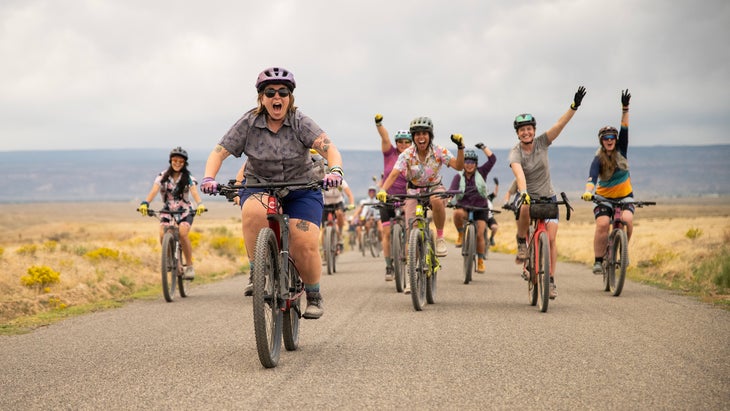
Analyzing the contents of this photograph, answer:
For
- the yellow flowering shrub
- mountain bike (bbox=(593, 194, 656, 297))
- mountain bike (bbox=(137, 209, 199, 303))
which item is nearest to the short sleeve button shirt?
mountain bike (bbox=(137, 209, 199, 303))

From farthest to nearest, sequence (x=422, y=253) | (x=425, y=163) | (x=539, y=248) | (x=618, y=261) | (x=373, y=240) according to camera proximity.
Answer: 1. (x=373, y=240)
2. (x=618, y=261)
3. (x=425, y=163)
4. (x=422, y=253)
5. (x=539, y=248)

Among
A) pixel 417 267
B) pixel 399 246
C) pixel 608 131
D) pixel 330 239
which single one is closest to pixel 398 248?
pixel 399 246

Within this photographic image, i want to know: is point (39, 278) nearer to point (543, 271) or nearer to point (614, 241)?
point (543, 271)

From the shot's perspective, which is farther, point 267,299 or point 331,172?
point 331,172

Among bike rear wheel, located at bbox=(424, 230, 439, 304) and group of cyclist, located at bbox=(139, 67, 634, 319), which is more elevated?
group of cyclist, located at bbox=(139, 67, 634, 319)

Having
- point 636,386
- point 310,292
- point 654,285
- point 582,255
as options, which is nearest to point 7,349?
point 310,292

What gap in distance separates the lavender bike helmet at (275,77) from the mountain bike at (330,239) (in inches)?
440

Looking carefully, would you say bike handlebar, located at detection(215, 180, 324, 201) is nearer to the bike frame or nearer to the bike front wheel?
the bike frame

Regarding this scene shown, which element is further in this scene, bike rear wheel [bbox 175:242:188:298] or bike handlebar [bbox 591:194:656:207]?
bike rear wheel [bbox 175:242:188:298]

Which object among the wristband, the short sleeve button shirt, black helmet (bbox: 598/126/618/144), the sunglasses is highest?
the sunglasses

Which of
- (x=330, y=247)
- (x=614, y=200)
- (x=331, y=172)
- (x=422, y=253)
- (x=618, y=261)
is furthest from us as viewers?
(x=330, y=247)

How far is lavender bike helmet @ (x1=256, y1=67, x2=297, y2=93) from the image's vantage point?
7039 millimetres

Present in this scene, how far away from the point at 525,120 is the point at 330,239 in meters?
8.20

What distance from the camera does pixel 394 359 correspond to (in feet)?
22.0
